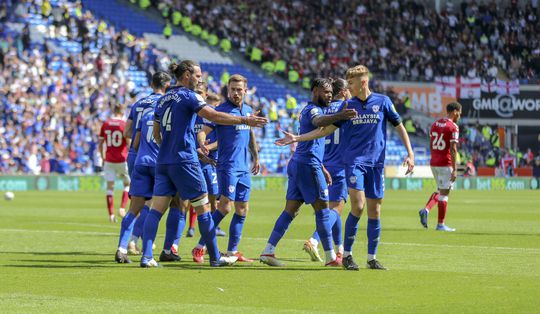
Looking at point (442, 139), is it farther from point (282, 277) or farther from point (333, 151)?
point (282, 277)

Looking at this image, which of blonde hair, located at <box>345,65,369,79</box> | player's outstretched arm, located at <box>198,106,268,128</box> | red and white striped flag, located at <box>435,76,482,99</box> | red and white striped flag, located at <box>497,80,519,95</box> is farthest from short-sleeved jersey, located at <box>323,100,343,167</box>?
red and white striped flag, located at <box>497,80,519,95</box>

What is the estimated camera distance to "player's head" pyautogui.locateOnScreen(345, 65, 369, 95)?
12.9 meters

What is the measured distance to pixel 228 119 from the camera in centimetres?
1238

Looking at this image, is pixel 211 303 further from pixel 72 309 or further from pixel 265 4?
pixel 265 4

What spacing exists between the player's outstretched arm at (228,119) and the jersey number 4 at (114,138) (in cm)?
1009

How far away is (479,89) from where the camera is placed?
6031 centimetres

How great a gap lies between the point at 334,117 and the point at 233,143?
7.92 feet

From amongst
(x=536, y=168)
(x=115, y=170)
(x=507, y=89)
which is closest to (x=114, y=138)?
(x=115, y=170)

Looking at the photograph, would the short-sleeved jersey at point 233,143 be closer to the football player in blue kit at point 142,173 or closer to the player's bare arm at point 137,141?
the football player in blue kit at point 142,173

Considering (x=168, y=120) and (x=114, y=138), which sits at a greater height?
(x=168, y=120)

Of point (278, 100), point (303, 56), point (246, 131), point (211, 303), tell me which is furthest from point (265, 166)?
point (211, 303)

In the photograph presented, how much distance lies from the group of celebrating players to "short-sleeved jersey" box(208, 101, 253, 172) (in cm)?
1

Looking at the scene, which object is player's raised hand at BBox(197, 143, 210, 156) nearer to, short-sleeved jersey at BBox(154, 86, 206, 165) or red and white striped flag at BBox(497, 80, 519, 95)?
short-sleeved jersey at BBox(154, 86, 206, 165)

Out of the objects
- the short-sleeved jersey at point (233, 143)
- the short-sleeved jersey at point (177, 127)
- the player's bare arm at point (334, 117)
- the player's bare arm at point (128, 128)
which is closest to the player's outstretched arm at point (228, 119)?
the short-sleeved jersey at point (177, 127)
